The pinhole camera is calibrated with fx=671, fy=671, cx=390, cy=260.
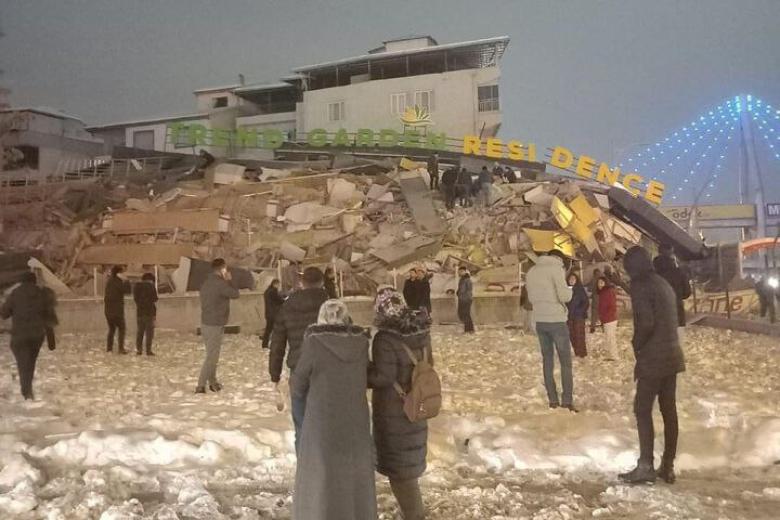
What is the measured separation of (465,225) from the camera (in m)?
23.7

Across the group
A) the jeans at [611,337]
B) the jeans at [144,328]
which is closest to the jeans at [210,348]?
the jeans at [144,328]

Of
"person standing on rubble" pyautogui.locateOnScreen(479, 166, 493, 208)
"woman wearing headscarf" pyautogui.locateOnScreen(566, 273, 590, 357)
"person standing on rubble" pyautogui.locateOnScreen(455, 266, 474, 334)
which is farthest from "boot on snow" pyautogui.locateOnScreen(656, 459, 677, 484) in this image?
"person standing on rubble" pyautogui.locateOnScreen(479, 166, 493, 208)

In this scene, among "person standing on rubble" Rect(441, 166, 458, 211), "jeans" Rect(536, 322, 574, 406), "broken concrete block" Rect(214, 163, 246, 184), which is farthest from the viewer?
"broken concrete block" Rect(214, 163, 246, 184)

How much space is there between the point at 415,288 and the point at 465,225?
1026 centimetres

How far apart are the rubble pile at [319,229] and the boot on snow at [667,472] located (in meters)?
15.4

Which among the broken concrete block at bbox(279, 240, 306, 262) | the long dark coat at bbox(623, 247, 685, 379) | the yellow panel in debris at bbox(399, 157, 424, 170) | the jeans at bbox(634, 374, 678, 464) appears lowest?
the jeans at bbox(634, 374, 678, 464)

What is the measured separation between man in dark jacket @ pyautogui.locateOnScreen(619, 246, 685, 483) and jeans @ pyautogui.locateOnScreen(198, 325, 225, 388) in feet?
17.5

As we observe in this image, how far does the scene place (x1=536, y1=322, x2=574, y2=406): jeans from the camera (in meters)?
7.30

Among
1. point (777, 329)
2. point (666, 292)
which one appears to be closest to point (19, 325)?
point (666, 292)

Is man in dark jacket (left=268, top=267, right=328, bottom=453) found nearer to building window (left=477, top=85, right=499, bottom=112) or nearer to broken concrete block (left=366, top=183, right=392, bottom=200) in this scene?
broken concrete block (left=366, top=183, right=392, bottom=200)

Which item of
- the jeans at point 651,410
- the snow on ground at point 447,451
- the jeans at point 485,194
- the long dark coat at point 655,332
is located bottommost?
the snow on ground at point 447,451

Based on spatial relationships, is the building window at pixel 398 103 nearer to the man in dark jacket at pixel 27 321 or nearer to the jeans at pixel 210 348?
the jeans at pixel 210 348

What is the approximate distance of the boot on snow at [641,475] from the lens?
509cm

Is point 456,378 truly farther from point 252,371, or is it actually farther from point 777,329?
point 777,329
